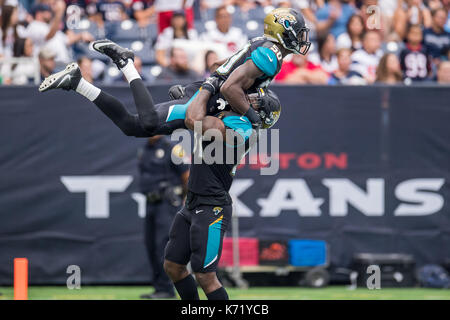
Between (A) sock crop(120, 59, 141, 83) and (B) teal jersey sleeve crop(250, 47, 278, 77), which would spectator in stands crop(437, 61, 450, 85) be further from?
(A) sock crop(120, 59, 141, 83)

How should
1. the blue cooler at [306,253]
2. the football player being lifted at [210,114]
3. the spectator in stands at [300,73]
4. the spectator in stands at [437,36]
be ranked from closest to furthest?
the football player being lifted at [210,114]
the blue cooler at [306,253]
the spectator in stands at [300,73]
the spectator in stands at [437,36]

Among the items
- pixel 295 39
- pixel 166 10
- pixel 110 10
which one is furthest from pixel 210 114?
pixel 110 10

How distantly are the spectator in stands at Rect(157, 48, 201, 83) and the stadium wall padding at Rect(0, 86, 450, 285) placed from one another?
28.4 inches

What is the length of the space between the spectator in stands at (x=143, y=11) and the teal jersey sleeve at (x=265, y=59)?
27.3ft

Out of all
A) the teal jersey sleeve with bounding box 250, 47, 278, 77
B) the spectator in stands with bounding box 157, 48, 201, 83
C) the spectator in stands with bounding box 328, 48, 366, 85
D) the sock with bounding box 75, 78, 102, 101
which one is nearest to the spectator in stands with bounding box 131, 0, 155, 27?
the spectator in stands with bounding box 157, 48, 201, 83

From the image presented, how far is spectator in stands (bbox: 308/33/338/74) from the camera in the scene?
13.3m

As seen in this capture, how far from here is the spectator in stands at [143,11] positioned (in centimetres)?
1451

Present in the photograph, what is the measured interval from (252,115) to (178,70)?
5509mm

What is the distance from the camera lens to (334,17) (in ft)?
45.9

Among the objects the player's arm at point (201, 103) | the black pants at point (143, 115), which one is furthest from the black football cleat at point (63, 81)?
the player's arm at point (201, 103)

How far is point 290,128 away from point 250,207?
4.02 feet

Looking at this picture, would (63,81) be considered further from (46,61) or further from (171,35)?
(171,35)
